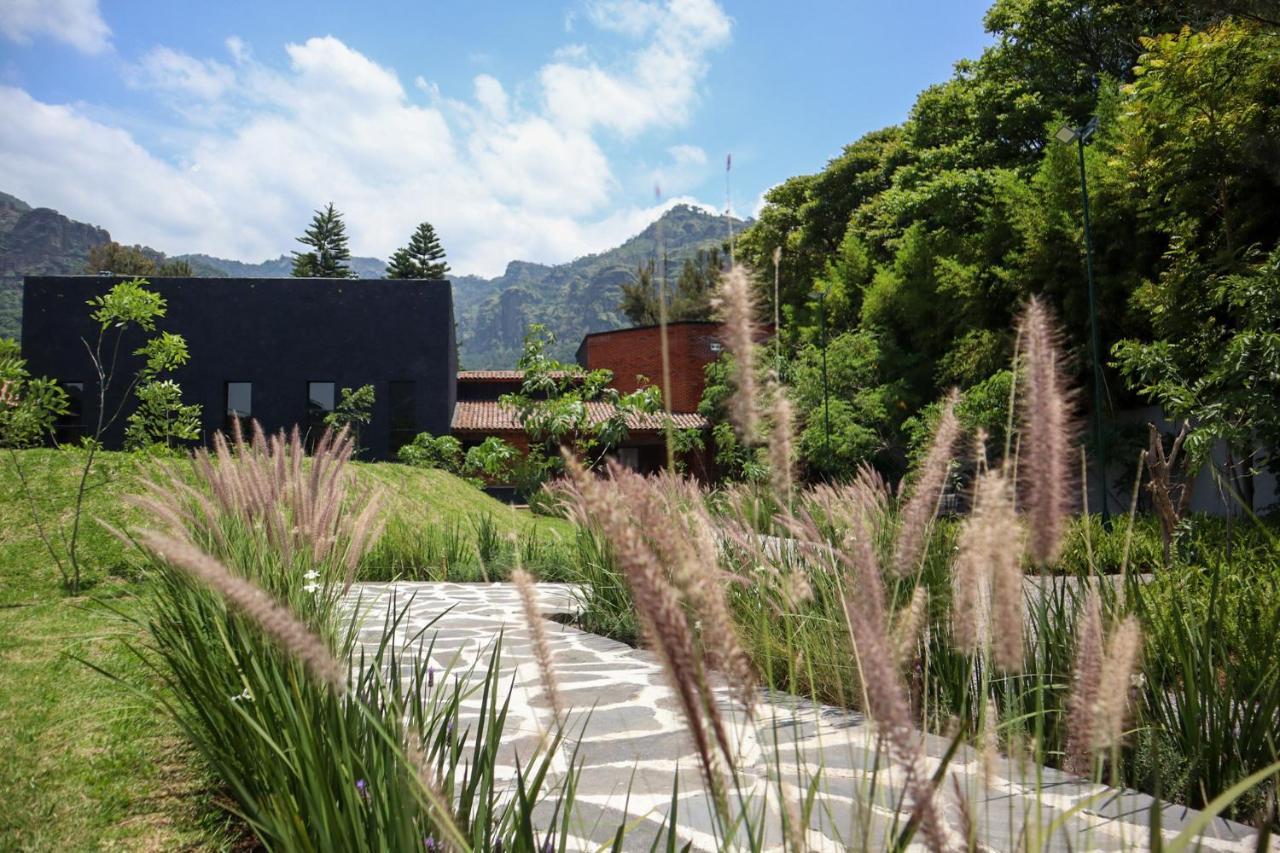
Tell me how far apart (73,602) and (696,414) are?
25153 millimetres

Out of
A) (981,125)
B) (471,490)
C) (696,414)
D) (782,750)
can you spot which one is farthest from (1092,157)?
(696,414)

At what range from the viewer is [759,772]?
9.53 feet

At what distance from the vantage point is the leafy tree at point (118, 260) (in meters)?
42.0

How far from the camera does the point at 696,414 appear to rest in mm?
31344

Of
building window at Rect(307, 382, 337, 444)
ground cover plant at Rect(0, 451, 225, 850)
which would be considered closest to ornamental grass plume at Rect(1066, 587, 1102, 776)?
ground cover plant at Rect(0, 451, 225, 850)

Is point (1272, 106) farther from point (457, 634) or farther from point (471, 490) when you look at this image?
point (471, 490)

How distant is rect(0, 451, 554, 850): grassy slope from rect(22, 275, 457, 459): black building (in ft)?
56.5

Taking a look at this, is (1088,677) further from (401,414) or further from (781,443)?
(401,414)

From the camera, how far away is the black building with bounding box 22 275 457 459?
975 inches

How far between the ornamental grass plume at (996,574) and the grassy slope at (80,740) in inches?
96.1

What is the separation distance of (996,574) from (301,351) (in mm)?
26692

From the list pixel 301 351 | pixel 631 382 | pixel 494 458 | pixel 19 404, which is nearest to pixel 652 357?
pixel 631 382

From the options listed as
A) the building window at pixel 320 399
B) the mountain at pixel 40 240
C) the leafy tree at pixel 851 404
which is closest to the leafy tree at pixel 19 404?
the leafy tree at pixel 851 404

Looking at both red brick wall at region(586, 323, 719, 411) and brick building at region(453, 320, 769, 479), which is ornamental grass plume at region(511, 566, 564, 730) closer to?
brick building at region(453, 320, 769, 479)
